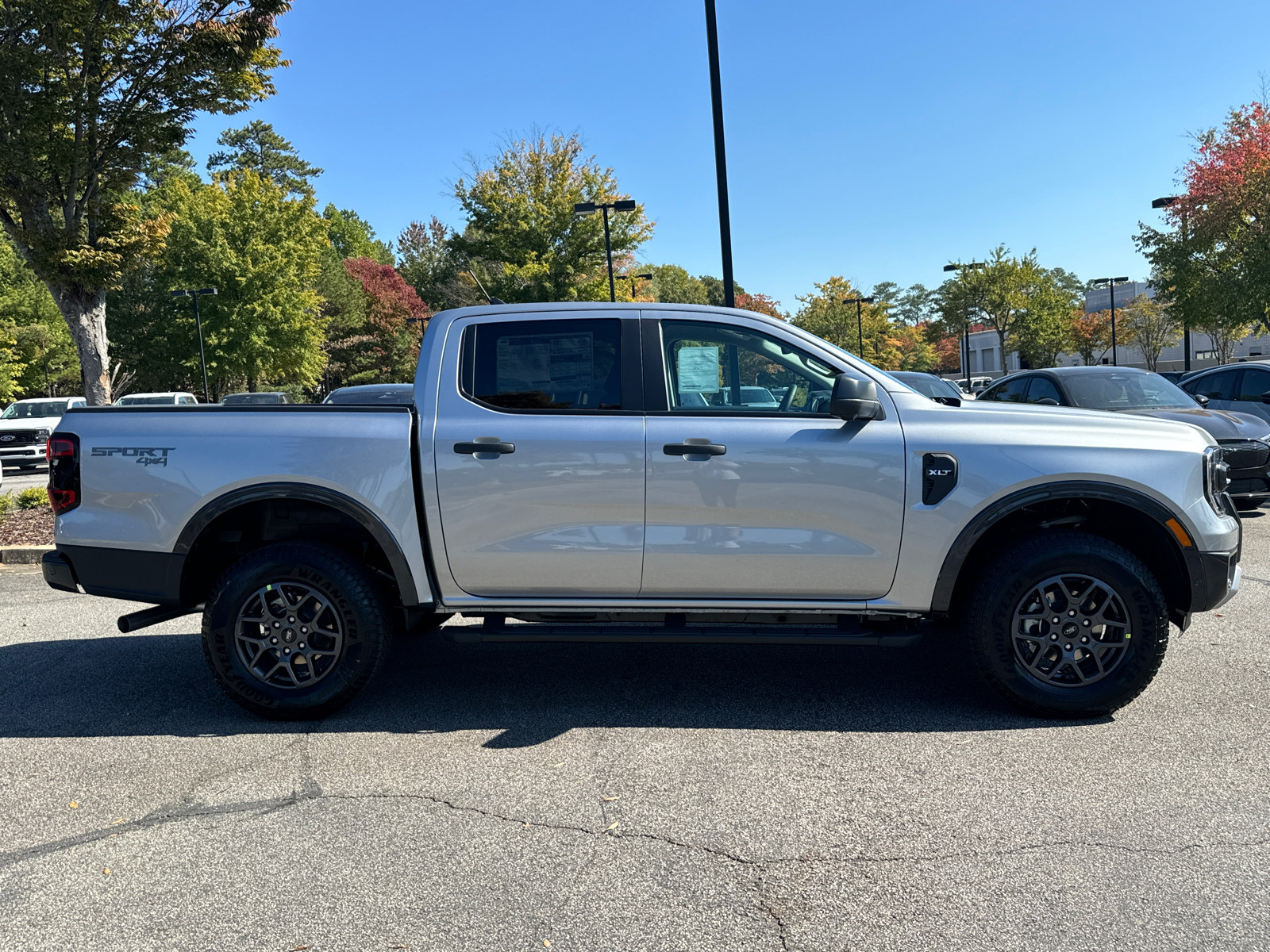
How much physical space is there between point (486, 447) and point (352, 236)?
285 ft

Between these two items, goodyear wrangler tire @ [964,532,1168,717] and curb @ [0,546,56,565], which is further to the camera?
curb @ [0,546,56,565]

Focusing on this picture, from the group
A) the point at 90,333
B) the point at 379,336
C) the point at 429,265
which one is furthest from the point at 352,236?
the point at 90,333

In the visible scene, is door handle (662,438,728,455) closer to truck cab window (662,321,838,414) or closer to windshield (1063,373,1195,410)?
truck cab window (662,321,838,414)

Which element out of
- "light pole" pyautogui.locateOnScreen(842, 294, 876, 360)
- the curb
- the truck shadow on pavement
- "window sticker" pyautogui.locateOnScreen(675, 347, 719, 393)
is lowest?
the truck shadow on pavement

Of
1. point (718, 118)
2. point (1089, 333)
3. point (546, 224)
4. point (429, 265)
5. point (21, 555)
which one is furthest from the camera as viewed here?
point (429, 265)

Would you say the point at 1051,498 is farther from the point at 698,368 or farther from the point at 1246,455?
the point at 1246,455

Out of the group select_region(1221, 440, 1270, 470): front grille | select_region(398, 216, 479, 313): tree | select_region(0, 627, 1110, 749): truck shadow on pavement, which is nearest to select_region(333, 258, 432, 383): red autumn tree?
select_region(398, 216, 479, 313): tree

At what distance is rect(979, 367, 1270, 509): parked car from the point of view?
9.23 metres

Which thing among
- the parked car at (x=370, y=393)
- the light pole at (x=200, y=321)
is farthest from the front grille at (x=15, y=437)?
the light pole at (x=200, y=321)

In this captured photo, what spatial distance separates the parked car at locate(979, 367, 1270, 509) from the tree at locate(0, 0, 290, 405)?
11.5m

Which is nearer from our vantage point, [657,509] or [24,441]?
[657,509]

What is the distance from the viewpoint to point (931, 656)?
5.55m

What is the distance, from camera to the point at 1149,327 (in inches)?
2072

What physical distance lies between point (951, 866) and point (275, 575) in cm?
317
